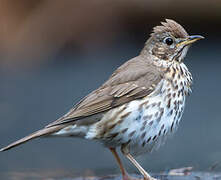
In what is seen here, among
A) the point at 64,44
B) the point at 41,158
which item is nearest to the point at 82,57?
the point at 64,44

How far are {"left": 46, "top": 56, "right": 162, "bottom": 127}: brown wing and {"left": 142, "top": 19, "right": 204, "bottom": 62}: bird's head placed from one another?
0.54 ft

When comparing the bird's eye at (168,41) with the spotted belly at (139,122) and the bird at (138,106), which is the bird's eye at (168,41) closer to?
the bird at (138,106)

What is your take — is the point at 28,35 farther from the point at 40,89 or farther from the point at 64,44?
the point at 40,89

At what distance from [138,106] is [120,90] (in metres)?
0.25

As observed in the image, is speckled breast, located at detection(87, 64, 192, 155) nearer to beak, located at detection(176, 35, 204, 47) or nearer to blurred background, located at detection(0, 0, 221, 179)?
beak, located at detection(176, 35, 204, 47)

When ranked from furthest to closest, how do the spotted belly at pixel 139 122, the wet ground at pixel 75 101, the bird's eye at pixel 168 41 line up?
the wet ground at pixel 75 101 → the bird's eye at pixel 168 41 → the spotted belly at pixel 139 122

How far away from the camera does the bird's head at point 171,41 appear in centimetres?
630

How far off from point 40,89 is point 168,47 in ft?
18.4

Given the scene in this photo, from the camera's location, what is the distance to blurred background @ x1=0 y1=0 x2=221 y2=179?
9.36 m

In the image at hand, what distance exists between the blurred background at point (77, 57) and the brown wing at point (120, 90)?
254 centimetres

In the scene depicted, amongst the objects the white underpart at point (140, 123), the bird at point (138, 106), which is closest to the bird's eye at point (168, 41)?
the bird at point (138, 106)

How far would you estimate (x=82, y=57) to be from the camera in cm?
1312

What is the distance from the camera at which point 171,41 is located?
636 cm

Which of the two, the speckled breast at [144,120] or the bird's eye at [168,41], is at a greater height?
the bird's eye at [168,41]
